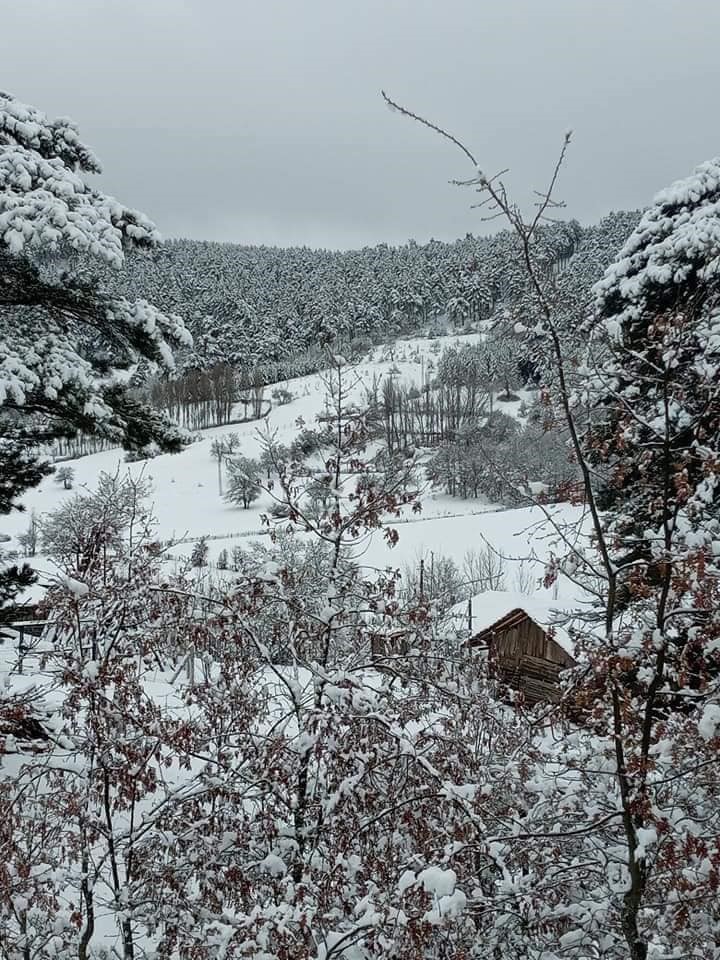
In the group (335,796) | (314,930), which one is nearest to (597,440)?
(335,796)

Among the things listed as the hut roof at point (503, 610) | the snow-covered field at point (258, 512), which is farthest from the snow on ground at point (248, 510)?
the hut roof at point (503, 610)

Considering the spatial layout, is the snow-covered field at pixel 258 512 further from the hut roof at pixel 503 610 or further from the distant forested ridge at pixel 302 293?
the distant forested ridge at pixel 302 293

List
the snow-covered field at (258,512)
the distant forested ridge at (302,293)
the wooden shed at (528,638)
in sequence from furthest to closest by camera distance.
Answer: the distant forested ridge at (302,293), the snow-covered field at (258,512), the wooden shed at (528,638)

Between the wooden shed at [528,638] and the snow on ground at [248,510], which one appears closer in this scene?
the wooden shed at [528,638]

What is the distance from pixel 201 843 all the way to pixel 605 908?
2.48 metres

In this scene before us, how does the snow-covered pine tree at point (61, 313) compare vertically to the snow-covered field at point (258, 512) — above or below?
above

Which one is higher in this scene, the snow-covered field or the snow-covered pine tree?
the snow-covered pine tree

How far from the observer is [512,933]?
4656 mm

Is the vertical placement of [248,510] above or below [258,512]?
below

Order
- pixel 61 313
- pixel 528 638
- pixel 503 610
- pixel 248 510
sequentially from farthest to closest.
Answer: pixel 248 510
pixel 503 610
pixel 528 638
pixel 61 313

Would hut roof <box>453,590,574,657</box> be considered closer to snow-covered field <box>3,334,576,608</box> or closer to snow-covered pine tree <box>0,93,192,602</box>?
snow-covered field <box>3,334,576,608</box>

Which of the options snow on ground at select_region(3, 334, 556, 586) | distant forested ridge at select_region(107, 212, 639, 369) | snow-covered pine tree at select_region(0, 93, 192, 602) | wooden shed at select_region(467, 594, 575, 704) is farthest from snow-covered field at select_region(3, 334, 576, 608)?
distant forested ridge at select_region(107, 212, 639, 369)

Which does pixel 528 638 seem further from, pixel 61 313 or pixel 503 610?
pixel 61 313

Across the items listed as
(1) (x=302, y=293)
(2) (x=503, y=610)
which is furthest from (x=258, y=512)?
(1) (x=302, y=293)
